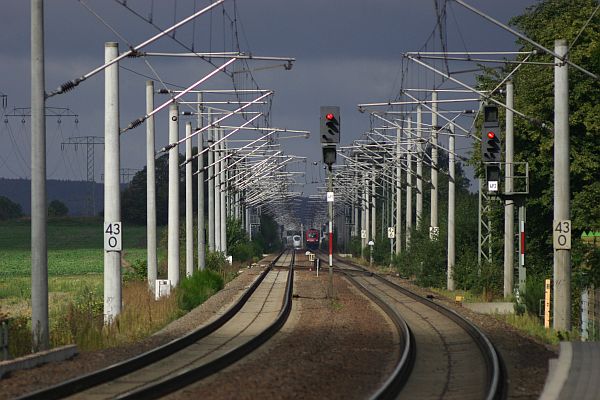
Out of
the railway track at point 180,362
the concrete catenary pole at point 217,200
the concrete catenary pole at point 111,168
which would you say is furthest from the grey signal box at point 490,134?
the concrete catenary pole at point 217,200

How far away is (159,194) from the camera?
168375mm

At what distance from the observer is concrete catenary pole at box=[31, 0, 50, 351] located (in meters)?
23.2

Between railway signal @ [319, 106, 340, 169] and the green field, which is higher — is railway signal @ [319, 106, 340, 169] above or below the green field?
above

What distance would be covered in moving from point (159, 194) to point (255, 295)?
394 ft

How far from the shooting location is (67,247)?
139 meters

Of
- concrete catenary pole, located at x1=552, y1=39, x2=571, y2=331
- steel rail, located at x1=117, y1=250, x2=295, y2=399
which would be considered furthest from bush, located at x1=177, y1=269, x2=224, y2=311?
concrete catenary pole, located at x1=552, y1=39, x2=571, y2=331

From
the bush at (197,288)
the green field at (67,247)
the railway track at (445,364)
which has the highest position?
the railway track at (445,364)

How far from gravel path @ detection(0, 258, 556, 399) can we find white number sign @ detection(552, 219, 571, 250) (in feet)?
7.96

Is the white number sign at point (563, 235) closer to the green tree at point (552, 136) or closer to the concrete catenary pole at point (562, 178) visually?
the concrete catenary pole at point (562, 178)

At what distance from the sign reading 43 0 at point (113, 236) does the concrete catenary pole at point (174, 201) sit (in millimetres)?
13704

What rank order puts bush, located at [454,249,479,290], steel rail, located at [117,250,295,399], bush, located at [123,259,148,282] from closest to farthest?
steel rail, located at [117,250,295,399] → bush, located at [454,249,479,290] → bush, located at [123,259,148,282]

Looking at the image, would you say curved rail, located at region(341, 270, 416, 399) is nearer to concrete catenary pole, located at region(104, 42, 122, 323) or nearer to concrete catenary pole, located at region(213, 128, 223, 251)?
concrete catenary pole, located at region(104, 42, 122, 323)

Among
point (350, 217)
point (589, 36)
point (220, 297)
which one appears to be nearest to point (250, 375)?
point (220, 297)

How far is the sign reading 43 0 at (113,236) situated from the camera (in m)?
31.6
